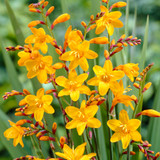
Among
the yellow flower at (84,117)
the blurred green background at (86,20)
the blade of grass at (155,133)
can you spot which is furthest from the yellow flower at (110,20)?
the blurred green background at (86,20)

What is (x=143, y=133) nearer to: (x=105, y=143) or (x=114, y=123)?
(x=105, y=143)

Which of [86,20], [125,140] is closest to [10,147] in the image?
[125,140]

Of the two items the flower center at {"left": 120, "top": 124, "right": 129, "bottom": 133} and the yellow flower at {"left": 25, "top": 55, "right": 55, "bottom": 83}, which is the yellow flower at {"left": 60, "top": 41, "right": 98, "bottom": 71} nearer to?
the yellow flower at {"left": 25, "top": 55, "right": 55, "bottom": 83}

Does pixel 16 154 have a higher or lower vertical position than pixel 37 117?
lower

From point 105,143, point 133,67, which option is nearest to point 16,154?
point 105,143

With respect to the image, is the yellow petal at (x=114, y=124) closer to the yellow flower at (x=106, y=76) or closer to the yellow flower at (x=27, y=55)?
the yellow flower at (x=106, y=76)

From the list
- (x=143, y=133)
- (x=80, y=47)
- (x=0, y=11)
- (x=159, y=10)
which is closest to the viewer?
(x=80, y=47)
